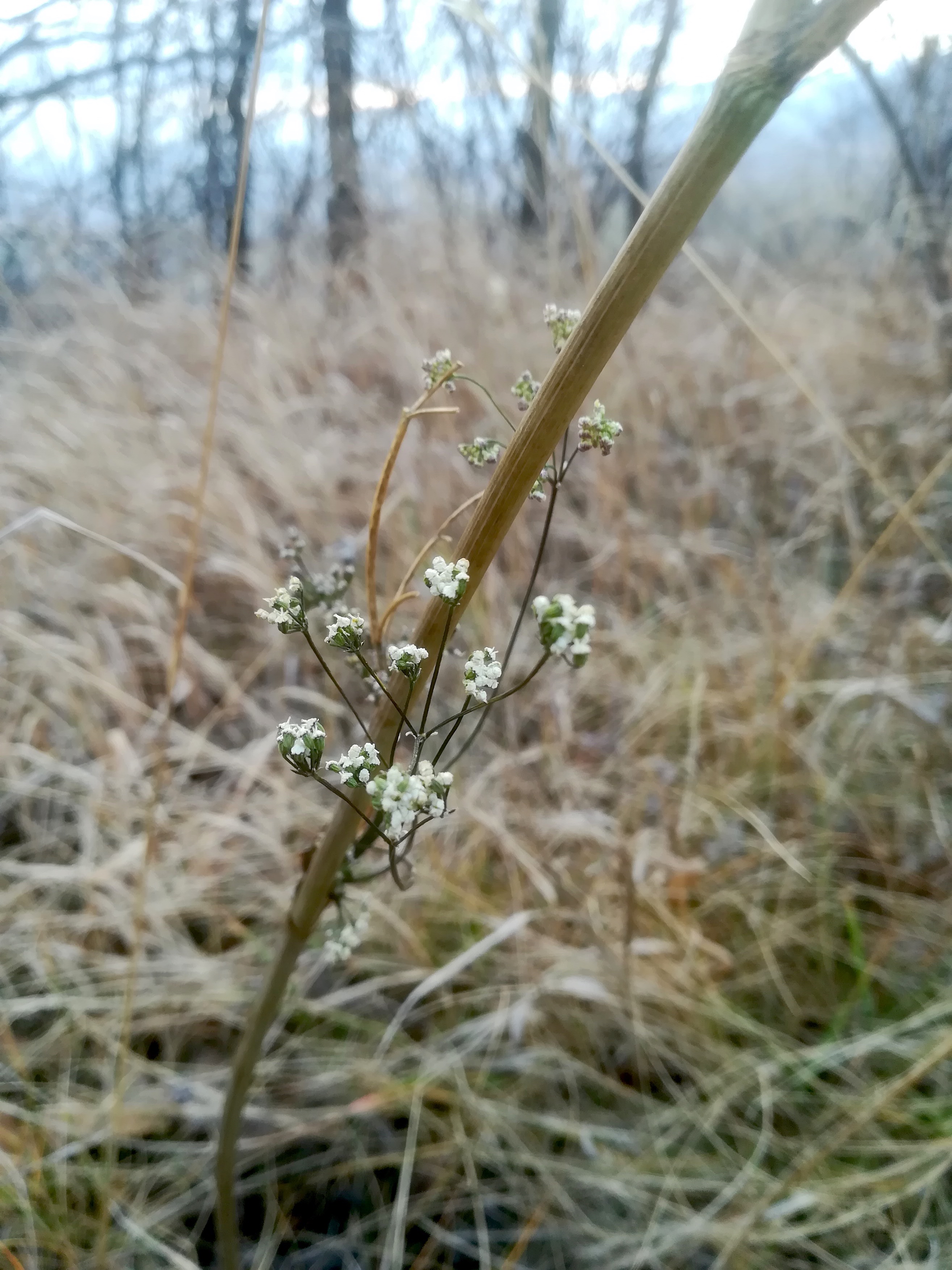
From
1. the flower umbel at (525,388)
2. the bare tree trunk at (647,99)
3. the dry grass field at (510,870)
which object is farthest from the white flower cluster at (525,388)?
the bare tree trunk at (647,99)

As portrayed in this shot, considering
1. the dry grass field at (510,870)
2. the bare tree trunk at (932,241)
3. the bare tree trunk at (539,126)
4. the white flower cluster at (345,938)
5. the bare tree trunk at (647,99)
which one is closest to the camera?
the white flower cluster at (345,938)

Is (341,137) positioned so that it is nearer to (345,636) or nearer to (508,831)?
(508,831)

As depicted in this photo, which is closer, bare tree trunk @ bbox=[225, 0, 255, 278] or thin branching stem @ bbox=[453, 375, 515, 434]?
thin branching stem @ bbox=[453, 375, 515, 434]

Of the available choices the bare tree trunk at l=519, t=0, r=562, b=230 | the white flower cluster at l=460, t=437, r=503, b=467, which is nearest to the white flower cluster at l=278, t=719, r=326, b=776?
the white flower cluster at l=460, t=437, r=503, b=467

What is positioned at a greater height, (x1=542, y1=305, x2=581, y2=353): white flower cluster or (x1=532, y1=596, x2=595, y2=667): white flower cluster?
(x1=542, y1=305, x2=581, y2=353): white flower cluster

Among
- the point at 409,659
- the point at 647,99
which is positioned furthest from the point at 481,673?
the point at 647,99

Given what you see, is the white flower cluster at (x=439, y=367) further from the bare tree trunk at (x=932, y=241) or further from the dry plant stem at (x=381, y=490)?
the bare tree trunk at (x=932, y=241)

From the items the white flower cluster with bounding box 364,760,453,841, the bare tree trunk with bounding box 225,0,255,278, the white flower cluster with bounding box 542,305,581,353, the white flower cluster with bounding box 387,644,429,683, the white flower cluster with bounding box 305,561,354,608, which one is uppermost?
the bare tree trunk with bounding box 225,0,255,278

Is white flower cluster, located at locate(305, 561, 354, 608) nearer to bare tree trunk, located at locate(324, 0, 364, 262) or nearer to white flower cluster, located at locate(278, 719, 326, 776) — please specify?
white flower cluster, located at locate(278, 719, 326, 776)
